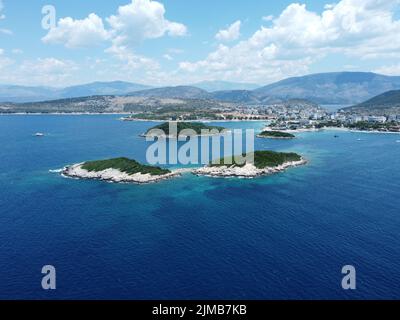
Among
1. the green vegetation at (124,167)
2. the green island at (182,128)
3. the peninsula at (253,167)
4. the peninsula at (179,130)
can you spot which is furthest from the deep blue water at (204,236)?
the green island at (182,128)

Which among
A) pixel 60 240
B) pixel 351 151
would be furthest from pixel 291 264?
pixel 351 151

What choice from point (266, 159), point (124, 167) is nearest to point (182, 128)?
point (266, 159)

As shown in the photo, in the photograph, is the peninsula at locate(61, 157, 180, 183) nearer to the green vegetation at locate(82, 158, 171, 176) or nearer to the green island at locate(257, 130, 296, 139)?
the green vegetation at locate(82, 158, 171, 176)

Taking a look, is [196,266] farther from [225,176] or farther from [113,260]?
[225,176]

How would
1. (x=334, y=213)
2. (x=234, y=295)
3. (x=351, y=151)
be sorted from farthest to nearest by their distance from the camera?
(x=351, y=151) < (x=334, y=213) < (x=234, y=295)

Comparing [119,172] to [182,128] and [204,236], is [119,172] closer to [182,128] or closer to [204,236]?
[204,236]

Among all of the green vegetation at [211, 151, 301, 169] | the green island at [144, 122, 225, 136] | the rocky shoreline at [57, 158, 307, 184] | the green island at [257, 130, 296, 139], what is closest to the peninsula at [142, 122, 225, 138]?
the green island at [144, 122, 225, 136]

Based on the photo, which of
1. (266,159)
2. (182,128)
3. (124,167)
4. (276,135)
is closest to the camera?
(124,167)
